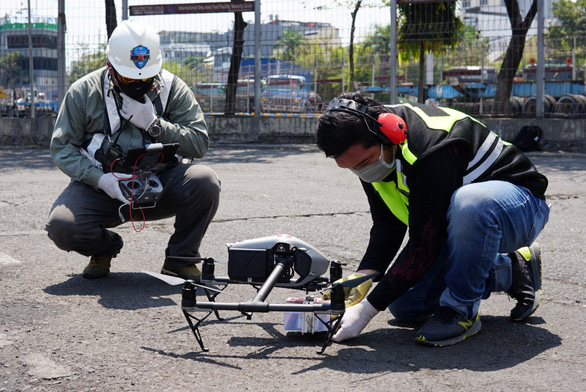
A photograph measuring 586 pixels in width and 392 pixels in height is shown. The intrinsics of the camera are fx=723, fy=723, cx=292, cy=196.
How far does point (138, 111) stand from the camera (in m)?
4.18

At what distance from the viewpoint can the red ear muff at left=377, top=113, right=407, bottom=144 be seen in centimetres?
296

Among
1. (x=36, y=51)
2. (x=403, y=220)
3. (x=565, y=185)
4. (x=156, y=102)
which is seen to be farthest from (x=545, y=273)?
(x=36, y=51)


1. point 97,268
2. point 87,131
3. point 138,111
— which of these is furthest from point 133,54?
point 97,268

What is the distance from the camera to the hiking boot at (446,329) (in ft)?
10.2

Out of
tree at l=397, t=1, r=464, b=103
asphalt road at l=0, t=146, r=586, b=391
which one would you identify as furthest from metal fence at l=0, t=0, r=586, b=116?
asphalt road at l=0, t=146, r=586, b=391

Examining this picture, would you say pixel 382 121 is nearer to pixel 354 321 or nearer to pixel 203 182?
pixel 354 321

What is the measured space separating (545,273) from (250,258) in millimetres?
2032

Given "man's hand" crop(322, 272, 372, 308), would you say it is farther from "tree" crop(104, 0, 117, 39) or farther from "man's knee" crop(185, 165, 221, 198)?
"tree" crop(104, 0, 117, 39)

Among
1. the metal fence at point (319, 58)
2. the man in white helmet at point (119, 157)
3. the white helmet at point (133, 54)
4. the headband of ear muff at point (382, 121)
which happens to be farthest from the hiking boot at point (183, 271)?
the metal fence at point (319, 58)

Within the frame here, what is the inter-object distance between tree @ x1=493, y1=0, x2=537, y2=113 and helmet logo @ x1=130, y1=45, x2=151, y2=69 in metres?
10.1

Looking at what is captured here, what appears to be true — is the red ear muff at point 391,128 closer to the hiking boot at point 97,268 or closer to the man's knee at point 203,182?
the man's knee at point 203,182

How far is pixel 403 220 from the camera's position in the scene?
3.37 m

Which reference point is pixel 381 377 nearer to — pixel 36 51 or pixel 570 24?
pixel 570 24

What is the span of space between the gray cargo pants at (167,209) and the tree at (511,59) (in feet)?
32.7
